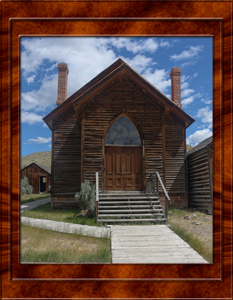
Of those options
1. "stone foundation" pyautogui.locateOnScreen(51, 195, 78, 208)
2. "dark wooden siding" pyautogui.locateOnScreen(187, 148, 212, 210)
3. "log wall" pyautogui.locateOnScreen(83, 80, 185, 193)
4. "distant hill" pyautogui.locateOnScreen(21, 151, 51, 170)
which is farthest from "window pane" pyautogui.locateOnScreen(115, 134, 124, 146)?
"dark wooden siding" pyautogui.locateOnScreen(187, 148, 212, 210)

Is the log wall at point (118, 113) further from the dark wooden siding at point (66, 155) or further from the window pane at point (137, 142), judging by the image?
the dark wooden siding at point (66, 155)

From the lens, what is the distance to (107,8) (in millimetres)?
1946

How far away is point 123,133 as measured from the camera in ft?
34.0

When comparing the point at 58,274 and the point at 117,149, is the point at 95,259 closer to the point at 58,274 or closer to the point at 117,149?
the point at 58,274

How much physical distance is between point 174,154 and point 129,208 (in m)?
5.88

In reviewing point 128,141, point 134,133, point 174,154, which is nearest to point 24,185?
point 128,141

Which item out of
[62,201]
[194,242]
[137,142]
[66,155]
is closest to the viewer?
[194,242]

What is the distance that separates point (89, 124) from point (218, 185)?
8.70 meters

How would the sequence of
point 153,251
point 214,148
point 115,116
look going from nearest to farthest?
1. point 214,148
2. point 153,251
3. point 115,116

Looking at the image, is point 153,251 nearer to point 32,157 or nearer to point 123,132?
point 32,157

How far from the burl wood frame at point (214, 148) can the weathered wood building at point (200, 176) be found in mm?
8848

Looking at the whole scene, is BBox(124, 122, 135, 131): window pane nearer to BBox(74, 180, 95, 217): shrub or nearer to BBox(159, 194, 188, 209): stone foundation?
BBox(74, 180, 95, 217): shrub

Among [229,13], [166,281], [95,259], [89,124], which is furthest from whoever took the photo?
[89,124]

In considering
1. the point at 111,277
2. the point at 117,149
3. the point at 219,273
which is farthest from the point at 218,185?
the point at 117,149
